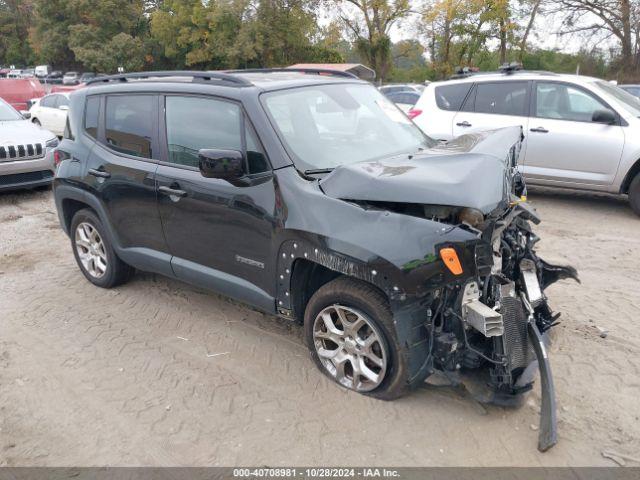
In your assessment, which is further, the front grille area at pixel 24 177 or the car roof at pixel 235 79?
the front grille area at pixel 24 177

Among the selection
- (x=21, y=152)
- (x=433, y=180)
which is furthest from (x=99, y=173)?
(x=21, y=152)

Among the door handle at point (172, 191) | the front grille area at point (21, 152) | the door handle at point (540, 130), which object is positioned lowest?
the front grille area at point (21, 152)

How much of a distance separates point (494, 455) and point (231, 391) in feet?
5.37

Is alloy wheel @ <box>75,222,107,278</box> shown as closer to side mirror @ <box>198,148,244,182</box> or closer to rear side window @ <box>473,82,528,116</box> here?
side mirror @ <box>198,148,244,182</box>

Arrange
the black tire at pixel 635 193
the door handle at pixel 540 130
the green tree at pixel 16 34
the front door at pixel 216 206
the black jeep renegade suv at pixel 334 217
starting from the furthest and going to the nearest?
the green tree at pixel 16 34 → the door handle at pixel 540 130 → the black tire at pixel 635 193 → the front door at pixel 216 206 → the black jeep renegade suv at pixel 334 217

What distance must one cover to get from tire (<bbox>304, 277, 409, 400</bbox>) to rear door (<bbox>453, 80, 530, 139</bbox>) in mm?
5212

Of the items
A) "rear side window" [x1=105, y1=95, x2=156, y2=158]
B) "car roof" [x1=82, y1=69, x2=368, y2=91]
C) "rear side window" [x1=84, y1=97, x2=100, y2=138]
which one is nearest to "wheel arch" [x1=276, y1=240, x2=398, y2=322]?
"car roof" [x1=82, y1=69, x2=368, y2=91]

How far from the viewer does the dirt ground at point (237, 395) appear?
9.84ft

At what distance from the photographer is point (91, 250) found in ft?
17.2

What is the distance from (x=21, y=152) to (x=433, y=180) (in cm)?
793

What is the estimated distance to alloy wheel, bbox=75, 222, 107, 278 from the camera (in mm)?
5160

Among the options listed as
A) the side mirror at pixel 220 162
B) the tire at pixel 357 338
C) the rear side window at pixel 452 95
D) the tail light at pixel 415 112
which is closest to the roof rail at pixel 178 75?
the side mirror at pixel 220 162

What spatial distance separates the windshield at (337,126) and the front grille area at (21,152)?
258 inches

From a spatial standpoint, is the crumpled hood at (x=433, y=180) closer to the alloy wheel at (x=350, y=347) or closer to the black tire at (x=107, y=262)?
the alloy wheel at (x=350, y=347)
